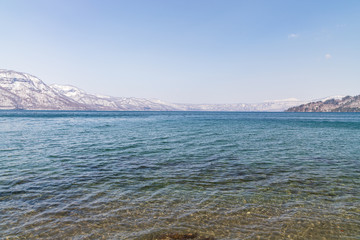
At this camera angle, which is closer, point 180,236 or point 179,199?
point 180,236

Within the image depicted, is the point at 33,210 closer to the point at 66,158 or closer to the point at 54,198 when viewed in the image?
the point at 54,198

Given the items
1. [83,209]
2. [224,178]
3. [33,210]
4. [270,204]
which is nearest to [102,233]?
[83,209]

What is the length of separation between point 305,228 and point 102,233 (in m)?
9.77

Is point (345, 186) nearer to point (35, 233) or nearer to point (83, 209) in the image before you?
point (83, 209)

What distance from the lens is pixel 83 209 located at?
1188 centimetres

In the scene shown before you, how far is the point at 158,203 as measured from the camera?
12.8m

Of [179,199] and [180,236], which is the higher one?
[180,236]

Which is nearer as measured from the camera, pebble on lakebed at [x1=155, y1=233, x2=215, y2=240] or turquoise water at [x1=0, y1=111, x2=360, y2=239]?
pebble on lakebed at [x1=155, y1=233, x2=215, y2=240]

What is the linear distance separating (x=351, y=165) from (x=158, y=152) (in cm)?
2267

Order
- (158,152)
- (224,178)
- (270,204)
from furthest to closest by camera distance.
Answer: (158,152), (224,178), (270,204)

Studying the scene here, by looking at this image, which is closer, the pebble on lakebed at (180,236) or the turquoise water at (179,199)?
the pebble on lakebed at (180,236)

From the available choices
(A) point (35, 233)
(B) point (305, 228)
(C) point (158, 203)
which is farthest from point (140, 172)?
(B) point (305, 228)

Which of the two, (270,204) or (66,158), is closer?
(270,204)

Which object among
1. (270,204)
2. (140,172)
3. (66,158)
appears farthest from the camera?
(66,158)
